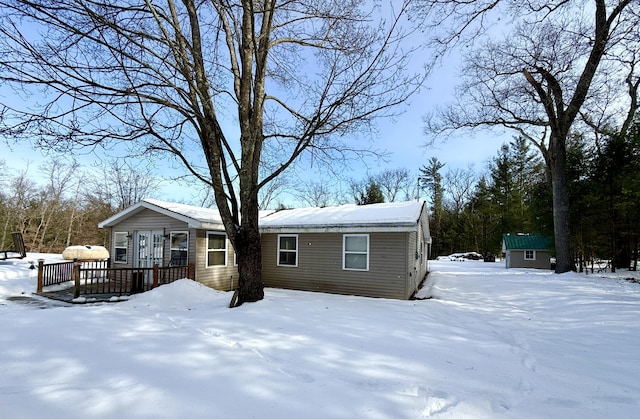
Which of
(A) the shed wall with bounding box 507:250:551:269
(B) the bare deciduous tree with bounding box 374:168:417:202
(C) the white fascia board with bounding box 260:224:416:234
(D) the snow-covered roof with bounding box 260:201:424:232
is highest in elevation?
(B) the bare deciduous tree with bounding box 374:168:417:202

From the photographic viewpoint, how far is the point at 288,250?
11.1m

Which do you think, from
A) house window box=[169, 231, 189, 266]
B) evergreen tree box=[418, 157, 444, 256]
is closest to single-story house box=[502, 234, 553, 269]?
evergreen tree box=[418, 157, 444, 256]

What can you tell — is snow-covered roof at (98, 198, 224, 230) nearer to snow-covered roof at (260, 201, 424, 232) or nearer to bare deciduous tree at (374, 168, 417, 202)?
snow-covered roof at (260, 201, 424, 232)

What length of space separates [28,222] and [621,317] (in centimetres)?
3551

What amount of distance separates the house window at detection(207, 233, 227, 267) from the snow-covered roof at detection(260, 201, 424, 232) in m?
1.51

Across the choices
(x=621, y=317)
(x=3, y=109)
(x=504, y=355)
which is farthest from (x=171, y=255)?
(x=621, y=317)

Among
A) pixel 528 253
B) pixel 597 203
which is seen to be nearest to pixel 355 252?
pixel 597 203

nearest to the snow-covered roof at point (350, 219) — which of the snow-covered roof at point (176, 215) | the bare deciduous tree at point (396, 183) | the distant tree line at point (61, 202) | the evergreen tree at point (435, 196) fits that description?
the snow-covered roof at point (176, 215)

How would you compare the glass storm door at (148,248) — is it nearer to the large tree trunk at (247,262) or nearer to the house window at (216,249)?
the house window at (216,249)

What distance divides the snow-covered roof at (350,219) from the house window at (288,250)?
0.44 metres

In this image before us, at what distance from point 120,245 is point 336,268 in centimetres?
844

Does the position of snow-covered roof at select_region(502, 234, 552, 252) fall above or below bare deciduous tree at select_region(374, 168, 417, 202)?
below

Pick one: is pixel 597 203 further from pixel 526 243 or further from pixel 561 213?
pixel 526 243

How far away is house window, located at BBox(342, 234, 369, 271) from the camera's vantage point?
969 centimetres
